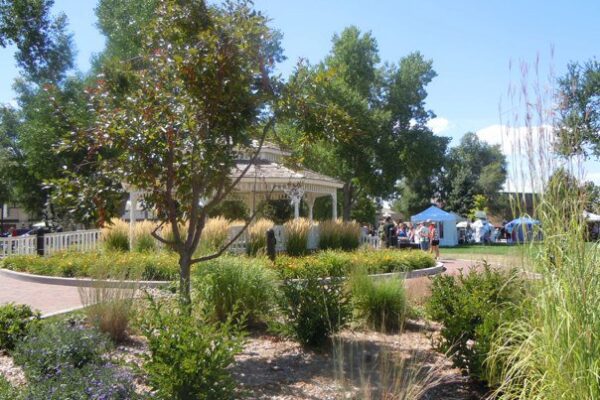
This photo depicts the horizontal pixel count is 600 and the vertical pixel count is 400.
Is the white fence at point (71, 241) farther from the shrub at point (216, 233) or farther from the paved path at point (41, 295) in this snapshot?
the shrub at point (216, 233)

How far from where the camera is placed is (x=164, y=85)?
6062 millimetres

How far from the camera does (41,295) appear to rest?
35.9 ft

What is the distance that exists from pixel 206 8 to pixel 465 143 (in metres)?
72.7

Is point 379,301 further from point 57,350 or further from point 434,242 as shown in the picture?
point 434,242

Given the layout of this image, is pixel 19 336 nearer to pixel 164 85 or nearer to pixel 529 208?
pixel 164 85

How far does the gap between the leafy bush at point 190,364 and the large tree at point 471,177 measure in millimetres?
49152

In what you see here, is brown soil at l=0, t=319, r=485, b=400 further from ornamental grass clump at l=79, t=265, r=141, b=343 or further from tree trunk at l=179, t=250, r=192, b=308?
tree trunk at l=179, t=250, r=192, b=308

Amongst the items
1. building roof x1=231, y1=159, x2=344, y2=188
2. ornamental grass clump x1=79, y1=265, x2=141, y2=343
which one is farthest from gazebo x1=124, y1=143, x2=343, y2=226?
ornamental grass clump x1=79, y1=265, x2=141, y2=343

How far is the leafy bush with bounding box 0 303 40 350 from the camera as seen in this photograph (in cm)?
574

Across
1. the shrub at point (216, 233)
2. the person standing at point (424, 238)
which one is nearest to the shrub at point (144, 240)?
the shrub at point (216, 233)

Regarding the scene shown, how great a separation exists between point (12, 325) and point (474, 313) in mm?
4497

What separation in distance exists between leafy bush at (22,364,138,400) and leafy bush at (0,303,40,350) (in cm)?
193

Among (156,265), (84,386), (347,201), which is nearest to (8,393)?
(84,386)

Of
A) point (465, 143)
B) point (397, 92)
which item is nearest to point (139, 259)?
point (397, 92)
